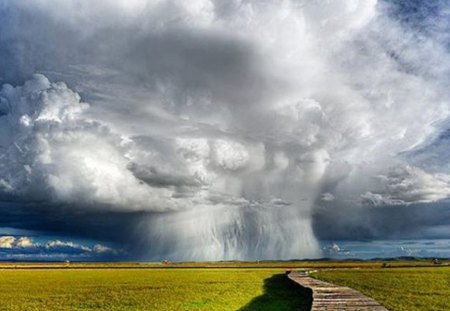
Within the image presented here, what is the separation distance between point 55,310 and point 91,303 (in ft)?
13.9

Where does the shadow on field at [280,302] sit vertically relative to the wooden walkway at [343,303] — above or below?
below

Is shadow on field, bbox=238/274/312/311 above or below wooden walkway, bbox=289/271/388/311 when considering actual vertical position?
below

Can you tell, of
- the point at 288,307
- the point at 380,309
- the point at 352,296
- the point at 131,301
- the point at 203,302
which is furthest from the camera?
the point at 131,301

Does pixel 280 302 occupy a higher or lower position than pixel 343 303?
lower

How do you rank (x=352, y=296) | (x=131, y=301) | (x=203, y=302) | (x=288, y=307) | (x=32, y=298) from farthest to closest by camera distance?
(x=32, y=298) → (x=131, y=301) → (x=203, y=302) → (x=288, y=307) → (x=352, y=296)

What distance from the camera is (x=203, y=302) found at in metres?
34.6

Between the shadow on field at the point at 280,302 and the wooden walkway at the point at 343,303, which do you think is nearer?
the wooden walkway at the point at 343,303

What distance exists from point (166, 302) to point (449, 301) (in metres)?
20.2

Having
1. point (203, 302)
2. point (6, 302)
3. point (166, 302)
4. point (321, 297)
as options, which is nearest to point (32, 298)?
point (6, 302)

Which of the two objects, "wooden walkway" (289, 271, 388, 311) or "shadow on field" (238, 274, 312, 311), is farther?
"shadow on field" (238, 274, 312, 311)

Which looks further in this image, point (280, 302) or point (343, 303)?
point (280, 302)

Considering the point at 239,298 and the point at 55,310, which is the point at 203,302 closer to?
the point at 239,298

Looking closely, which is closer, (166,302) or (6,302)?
(166,302)

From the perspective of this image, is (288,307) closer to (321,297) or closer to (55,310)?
(321,297)
